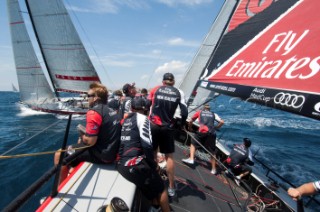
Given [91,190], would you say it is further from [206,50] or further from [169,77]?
[206,50]

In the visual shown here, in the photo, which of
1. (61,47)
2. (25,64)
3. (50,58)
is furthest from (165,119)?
(25,64)

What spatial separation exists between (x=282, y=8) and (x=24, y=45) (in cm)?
2158

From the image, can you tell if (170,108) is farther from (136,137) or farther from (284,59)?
(284,59)

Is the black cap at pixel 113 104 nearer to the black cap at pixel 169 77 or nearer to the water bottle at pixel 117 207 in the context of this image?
the black cap at pixel 169 77

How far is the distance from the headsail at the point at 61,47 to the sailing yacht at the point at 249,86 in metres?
15.0

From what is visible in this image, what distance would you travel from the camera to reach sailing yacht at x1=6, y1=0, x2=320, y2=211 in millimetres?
2250

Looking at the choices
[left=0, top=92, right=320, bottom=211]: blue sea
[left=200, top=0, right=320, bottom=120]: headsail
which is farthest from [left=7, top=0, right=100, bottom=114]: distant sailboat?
[left=200, top=0, right=320, bottom=120]: headsail

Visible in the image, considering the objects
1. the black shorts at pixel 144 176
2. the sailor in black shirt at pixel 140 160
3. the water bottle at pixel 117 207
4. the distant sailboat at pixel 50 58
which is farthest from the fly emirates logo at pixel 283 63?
the distant sailboat at pixel 50 58

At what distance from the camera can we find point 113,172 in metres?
2.94

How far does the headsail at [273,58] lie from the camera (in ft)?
7.27

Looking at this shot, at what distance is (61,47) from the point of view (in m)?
16.4

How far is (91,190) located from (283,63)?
2.93 metres

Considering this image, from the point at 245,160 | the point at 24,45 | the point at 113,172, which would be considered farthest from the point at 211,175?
the point at 24,45

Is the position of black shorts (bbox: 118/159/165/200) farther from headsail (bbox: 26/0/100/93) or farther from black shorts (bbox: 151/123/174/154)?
headsail (bbox: 26/0/100/93)
